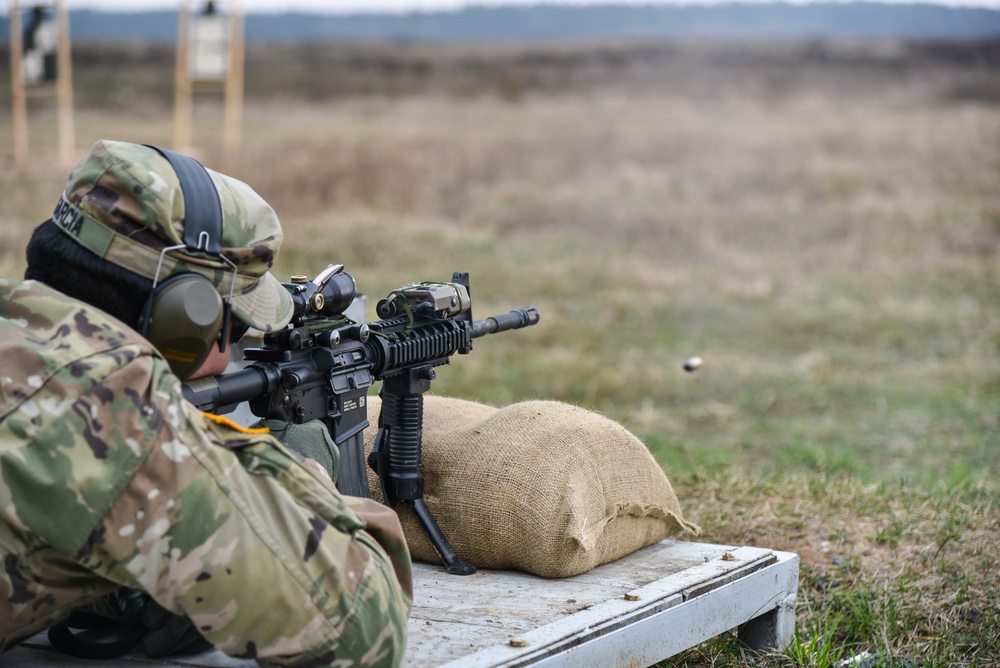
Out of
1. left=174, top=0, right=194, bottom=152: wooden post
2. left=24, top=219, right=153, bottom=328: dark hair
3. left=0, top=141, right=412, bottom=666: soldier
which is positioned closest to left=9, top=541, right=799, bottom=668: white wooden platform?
left=0, top=141, right=412, bottom=666: soldier

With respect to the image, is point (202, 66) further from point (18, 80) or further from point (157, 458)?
point (157, 458)

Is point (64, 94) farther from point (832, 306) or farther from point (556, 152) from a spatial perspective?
point (832, 306)

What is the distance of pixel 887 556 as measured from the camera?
15.5 feet

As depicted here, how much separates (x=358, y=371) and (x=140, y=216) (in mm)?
1152

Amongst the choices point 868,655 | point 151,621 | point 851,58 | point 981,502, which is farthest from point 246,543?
point 851,58

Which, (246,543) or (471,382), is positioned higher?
(246,543)

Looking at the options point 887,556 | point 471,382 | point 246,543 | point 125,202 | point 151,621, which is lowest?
point 471,382

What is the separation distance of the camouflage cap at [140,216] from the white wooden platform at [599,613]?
0.98 meters

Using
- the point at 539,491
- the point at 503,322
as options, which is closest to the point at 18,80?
the point at 503,322

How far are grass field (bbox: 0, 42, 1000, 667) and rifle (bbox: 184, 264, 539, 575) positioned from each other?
126cm

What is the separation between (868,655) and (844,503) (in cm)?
147

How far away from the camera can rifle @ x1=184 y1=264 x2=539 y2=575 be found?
3010 millimetres

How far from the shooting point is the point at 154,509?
2.09 m

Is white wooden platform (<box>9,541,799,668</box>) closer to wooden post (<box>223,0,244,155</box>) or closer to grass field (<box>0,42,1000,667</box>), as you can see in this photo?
grass field (<box>0,42,1000,667</box>)
